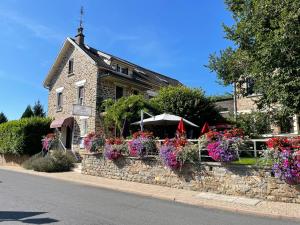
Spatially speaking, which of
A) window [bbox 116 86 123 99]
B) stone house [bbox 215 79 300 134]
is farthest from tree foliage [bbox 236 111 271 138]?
window [bbox 116 86 123 99]

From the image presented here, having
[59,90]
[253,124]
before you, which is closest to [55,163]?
[59,90]

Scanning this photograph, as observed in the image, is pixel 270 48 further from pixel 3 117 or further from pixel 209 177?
pixel 3 117

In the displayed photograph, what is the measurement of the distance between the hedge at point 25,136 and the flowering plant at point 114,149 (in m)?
12.3

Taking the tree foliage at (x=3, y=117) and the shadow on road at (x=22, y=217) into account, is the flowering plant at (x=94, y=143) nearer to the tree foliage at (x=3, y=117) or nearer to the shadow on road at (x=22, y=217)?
the shadow on road at (x=22, y=217)

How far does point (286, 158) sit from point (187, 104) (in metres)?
11.7

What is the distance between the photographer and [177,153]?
1352 cm

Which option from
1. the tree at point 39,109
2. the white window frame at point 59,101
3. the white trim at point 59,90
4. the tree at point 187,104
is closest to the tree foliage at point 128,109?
the tree at point 187,104

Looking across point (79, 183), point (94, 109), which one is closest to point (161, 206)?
point (79, 183)

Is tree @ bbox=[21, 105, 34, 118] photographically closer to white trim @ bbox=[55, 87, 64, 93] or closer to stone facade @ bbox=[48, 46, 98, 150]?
stone facade @ bbox=[48, 46, 98, 150]

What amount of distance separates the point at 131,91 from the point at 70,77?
554cm

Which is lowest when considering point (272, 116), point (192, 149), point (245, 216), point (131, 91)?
point (245, 216)

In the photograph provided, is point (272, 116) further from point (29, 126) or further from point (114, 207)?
point (29, 126)

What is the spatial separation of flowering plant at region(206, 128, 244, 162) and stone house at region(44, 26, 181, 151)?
1205cm

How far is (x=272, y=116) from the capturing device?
59.8 feet
